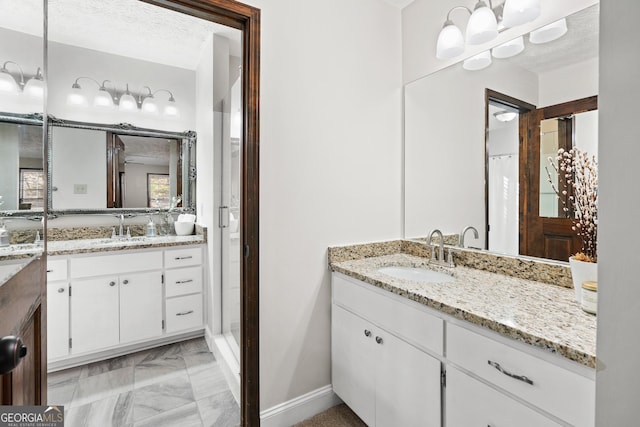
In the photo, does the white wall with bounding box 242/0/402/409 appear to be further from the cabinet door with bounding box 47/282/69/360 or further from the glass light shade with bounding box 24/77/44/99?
the cabinet door with bounding box 47/282/69/360

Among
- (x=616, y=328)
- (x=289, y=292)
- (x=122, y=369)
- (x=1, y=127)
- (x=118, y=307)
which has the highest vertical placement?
(x=1, y=127)

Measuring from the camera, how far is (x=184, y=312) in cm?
263

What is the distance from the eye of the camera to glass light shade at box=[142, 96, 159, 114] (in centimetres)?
295

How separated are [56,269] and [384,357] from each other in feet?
7.57

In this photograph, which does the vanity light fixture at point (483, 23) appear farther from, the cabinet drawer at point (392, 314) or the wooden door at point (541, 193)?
the cabinet drawer at point (392, 314)

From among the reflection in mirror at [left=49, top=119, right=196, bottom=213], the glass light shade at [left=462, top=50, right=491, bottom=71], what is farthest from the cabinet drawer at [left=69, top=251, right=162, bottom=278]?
the glass light shade at [left=462, top=50, right=491, bottom=71]

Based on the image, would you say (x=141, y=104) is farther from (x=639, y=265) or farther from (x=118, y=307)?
(x=639, y=265)

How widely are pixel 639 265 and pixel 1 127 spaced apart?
1.11 metres

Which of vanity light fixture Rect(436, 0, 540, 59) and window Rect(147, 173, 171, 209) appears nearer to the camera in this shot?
vanity light fixture Rect(436, 0, 540, 59)

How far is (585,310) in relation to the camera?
1019mm

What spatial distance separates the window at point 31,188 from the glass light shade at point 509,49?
6.43ft

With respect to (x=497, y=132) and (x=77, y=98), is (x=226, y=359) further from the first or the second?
(x=77, y=98)

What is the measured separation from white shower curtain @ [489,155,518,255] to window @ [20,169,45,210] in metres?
1.86

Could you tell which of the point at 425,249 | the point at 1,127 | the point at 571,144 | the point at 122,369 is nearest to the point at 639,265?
the point at 1,127
